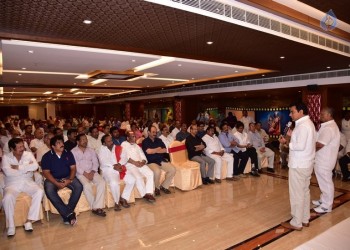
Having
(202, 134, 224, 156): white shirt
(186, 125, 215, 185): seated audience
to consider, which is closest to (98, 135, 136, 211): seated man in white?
(186, 125, 215, 185): seated audience

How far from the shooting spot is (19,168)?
416cm

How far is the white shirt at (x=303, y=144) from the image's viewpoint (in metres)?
3.49

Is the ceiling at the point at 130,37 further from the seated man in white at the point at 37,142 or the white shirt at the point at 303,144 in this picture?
the seated man in white at the point at 37,142

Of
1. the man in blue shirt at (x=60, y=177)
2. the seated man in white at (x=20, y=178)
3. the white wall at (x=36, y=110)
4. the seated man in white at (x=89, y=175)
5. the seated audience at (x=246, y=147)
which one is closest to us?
the seated man in white at (x=20, y=178)

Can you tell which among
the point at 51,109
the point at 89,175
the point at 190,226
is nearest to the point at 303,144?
the point at 190,226

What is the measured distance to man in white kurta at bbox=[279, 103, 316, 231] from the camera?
350 cm

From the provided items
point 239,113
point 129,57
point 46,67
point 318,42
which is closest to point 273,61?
point 318,42

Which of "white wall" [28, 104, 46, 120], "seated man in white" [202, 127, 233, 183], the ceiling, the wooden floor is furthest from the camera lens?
"white wall" [28, 104, 46, 120]

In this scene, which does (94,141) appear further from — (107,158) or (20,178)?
(20,178)

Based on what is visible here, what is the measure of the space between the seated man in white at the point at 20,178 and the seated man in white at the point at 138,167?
156 centimetres

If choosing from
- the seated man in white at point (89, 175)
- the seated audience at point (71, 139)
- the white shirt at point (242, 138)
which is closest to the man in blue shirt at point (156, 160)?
the seated man in white at point (89, 175)

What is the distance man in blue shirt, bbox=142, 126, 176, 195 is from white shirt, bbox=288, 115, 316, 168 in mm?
2600

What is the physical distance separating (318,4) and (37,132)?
6146 mm

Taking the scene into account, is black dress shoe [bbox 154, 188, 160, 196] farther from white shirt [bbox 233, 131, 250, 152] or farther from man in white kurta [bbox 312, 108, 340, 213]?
man in white kurta [bbox 312, 108, 340, 213]
